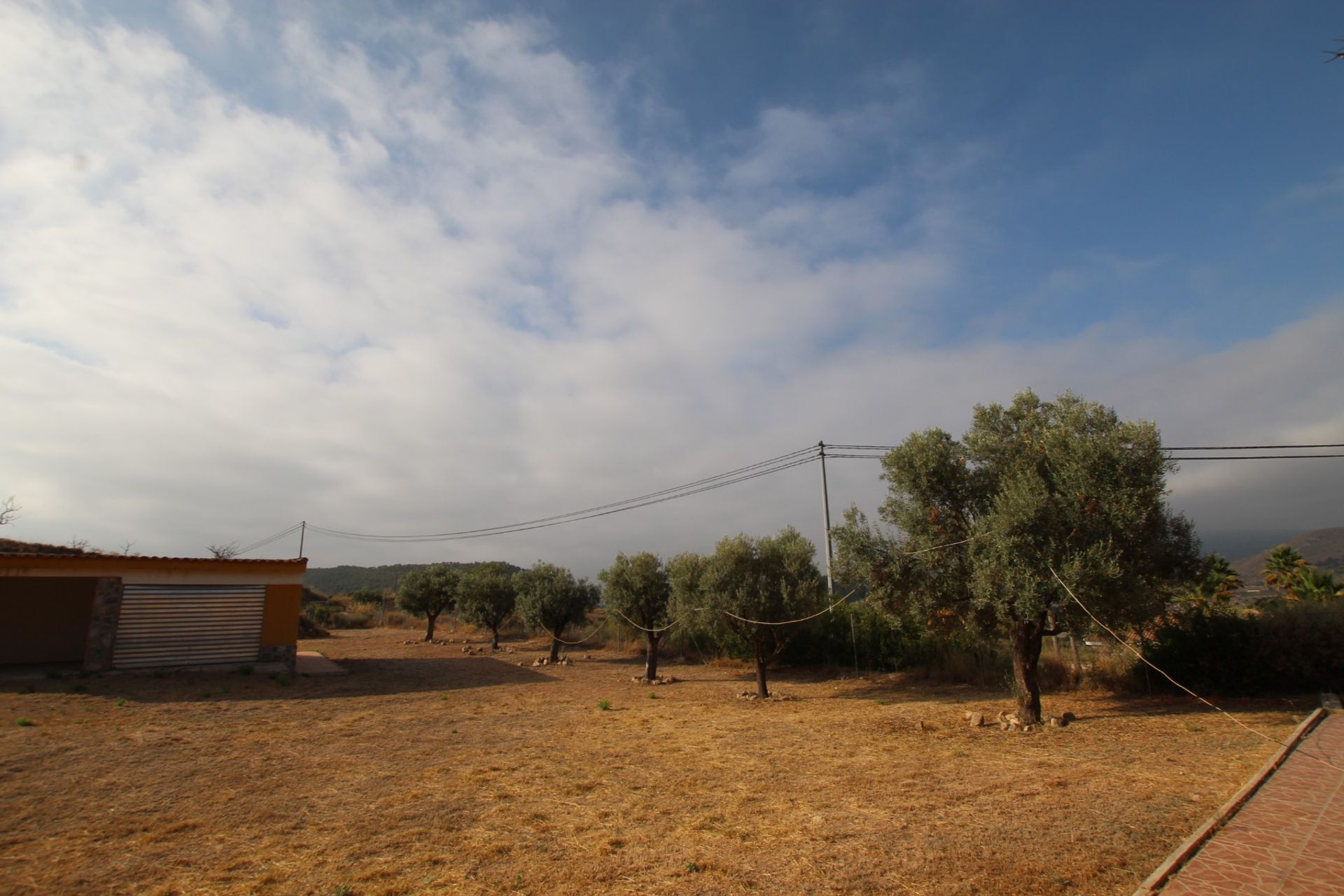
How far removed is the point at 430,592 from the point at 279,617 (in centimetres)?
1563

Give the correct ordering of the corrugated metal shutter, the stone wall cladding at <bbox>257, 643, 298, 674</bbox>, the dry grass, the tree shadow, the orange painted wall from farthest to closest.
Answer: the orange painted wall, the stone wall cladding at <bbox>257, 643, 298, 674</bbox>, the corrugated metal shutter, the tree shadow, the dry grass

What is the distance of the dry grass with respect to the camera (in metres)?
5.51

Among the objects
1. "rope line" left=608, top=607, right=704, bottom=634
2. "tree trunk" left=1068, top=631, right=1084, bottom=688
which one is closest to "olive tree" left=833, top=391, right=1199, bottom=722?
"tree trunk" left=1068, top=631, right=1084, bottom=688

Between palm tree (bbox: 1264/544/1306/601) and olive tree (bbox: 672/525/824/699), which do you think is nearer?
olive tree (bbox: 672/525/824/699)

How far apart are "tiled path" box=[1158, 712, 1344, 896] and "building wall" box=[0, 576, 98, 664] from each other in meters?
24.9

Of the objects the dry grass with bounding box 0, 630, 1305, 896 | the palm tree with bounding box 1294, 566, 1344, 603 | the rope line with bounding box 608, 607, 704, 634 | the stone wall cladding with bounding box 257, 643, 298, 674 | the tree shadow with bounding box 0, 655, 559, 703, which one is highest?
the palm tree with bounding box 1294, 566, 1344, 603

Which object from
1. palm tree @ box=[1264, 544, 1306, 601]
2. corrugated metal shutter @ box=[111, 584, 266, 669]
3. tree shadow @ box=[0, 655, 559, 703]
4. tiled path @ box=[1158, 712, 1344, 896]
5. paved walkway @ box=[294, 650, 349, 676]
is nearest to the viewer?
tiled path @ box=[1158, 712, 1344, 896]

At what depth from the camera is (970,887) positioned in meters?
→ 5.13

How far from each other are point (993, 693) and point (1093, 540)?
271 inches

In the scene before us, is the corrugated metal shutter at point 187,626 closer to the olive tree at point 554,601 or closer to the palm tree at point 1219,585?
the olive tree at point 554,601

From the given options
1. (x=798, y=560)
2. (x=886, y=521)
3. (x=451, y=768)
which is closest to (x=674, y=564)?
(x=798, y=560)

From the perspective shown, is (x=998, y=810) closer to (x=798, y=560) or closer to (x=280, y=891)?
(x=280, y=891)

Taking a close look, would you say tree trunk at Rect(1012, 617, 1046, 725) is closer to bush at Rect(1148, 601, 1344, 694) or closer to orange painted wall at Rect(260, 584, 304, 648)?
bush at Rect(1148, 601, 1344, 694)

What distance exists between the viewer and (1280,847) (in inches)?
225
